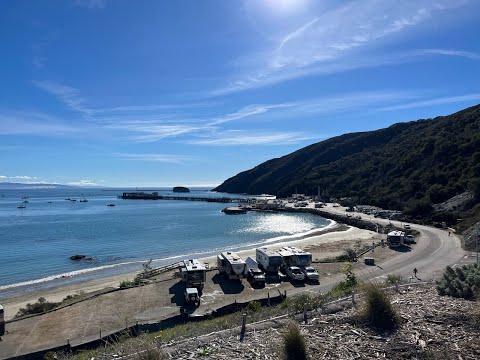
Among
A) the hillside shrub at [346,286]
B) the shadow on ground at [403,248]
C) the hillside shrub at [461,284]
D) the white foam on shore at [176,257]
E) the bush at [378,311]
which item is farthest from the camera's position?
the shadow on ground at [403,248]

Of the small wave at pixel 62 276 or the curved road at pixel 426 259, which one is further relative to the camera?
the small wave at pixel 62 276

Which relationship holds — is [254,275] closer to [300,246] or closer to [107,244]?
[300,246]

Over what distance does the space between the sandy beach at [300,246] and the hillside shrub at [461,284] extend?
2524 centimetres

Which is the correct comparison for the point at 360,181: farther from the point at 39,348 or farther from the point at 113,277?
the point at 39,348

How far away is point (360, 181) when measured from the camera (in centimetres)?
11731

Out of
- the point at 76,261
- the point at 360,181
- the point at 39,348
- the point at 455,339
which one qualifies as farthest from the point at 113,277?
the point at 360,181

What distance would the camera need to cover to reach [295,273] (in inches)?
1069

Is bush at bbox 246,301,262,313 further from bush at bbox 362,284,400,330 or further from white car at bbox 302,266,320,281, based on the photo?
white car at bbox 302,266,320,281

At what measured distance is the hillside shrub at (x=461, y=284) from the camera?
9.39 m

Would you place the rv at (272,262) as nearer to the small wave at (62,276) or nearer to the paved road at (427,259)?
the paved road at (427,259)

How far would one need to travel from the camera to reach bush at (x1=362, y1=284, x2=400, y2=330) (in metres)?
7.50

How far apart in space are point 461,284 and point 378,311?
11.7ft

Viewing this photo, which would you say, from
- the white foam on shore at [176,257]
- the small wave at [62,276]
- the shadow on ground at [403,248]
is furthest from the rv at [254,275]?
the small wave at [62,276]

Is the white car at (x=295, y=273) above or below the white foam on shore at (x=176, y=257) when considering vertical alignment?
above
